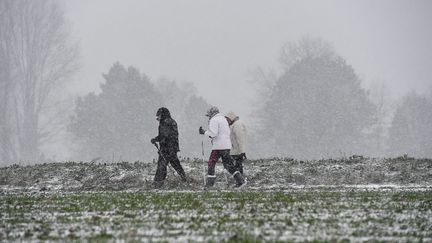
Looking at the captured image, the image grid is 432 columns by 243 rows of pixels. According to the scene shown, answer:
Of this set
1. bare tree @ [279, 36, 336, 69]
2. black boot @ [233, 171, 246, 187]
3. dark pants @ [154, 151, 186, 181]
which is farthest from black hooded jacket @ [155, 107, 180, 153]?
bare tree @ [279, 36, 336, 69]

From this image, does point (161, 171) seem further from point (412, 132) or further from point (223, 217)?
point (412, 132)

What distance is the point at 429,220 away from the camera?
32.1ft

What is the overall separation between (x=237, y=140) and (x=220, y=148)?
53.1 inches

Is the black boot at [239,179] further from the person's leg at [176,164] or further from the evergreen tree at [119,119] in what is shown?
the evergreen tree at [119,119]

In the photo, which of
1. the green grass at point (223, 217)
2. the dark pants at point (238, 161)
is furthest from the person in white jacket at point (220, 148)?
the green grass at point (223, 217)

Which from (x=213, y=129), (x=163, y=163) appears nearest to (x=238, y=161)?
(x=213, y=129)

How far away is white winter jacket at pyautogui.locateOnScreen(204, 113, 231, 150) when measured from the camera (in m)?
18.1

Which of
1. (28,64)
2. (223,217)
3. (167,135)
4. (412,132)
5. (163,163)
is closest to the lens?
(223,217)

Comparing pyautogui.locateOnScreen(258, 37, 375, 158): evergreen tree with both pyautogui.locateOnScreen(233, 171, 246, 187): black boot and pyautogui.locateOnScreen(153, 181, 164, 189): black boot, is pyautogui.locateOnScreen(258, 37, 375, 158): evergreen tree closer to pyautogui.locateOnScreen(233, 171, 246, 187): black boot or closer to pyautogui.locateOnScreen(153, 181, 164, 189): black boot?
pyautogui.locateOnScreen(233, 171, 246, 187): black boot

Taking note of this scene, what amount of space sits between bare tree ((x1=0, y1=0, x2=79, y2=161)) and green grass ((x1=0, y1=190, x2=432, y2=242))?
155 feet

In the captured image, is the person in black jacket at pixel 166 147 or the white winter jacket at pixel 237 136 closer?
the person in black jacket at pixel 166 147

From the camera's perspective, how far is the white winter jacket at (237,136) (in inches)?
754

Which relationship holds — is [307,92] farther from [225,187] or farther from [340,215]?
[340,215]

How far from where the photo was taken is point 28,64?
61281 mm
